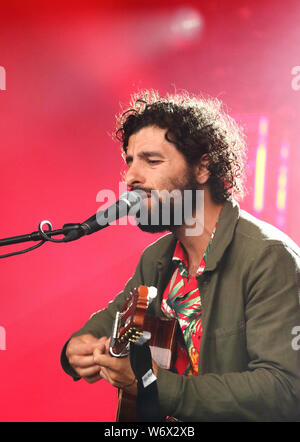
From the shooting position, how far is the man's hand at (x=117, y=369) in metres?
1.40

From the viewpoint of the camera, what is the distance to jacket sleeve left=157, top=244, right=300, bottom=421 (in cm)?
153

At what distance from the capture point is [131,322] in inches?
50.0

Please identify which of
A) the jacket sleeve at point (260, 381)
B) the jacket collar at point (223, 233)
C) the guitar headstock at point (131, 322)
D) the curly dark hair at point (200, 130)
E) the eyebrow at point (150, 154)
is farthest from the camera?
the curly dark hair at point (200, 130)

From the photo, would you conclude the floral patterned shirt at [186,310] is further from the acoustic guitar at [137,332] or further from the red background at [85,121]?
the red background at [85,121]

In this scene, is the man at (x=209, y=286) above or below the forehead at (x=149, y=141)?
below

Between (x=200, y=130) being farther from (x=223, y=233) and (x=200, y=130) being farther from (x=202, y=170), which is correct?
(x=223, y=233)

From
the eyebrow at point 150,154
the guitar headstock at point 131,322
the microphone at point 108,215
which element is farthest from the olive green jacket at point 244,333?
the microphone at point 108,215

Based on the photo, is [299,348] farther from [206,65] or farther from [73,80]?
[73,80]

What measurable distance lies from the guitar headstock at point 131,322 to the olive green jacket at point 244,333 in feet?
0.75

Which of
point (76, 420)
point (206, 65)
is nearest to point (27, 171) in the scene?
point (206, 65)

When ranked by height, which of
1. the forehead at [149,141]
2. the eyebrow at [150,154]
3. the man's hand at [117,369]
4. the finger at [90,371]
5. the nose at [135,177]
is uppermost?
the forehead at [149,141]

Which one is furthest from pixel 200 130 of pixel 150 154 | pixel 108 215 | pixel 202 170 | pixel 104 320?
pixel 104 320

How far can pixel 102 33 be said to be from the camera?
8.19 ft
